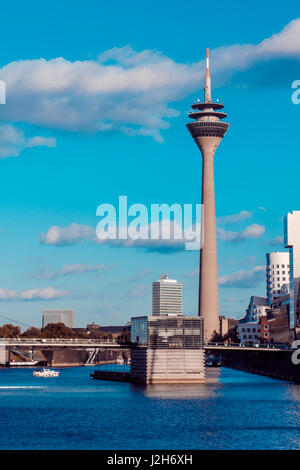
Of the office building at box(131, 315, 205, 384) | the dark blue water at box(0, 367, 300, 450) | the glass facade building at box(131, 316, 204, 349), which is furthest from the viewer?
the glass facade building at box(131, 316, 204, 349)

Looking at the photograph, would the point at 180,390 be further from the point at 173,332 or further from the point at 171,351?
the point at 173,332

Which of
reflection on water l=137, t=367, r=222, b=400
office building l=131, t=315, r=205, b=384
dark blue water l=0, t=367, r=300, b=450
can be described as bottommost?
dark blue water l=0, t=367, r=300, b=450

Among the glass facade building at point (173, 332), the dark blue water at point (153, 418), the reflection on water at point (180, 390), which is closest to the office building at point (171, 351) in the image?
the glass facade building at point (173, 332)

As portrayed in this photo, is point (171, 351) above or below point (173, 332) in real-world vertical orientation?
below

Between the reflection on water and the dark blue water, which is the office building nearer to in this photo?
the reflection on water

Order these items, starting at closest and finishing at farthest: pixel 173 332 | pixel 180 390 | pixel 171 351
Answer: pixel 180 390
pixel 171 351
pixel 173 332

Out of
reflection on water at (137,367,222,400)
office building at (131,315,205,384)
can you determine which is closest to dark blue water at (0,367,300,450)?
reflection on water at (137,367,222,400)

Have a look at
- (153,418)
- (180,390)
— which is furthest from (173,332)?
(153,418)
